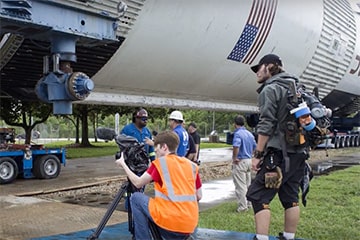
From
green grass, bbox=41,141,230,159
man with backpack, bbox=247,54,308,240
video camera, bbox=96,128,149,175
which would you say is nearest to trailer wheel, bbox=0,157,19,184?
video camera, bbox=96,128,149,175

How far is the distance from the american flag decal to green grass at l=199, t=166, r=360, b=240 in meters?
2.62

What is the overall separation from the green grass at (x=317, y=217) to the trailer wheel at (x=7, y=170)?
4.80 metres

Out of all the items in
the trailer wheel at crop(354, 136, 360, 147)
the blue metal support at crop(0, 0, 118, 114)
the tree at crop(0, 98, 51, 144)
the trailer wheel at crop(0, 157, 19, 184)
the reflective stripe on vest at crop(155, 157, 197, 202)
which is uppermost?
the blue metal support at crop(0, 0, 118, 114)

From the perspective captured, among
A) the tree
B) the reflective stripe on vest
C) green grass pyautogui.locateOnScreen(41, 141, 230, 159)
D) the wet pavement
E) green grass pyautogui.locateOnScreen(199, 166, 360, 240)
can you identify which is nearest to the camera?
the reflective stripe on vest

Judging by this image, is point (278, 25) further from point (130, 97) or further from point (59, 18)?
point (59, 18)

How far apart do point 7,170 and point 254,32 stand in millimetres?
5680

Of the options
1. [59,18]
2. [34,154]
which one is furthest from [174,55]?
[34,154]

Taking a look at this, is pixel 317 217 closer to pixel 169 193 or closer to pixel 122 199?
pixel 122 199

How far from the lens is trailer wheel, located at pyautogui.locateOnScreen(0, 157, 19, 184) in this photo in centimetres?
948

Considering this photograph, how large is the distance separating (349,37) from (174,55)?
718 cm

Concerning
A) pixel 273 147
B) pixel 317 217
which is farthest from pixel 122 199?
pixel 273 147

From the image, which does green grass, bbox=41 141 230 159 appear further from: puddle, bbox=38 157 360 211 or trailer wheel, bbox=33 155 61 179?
puddle, bbox=38 157 360 211

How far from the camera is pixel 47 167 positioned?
1040 centimetres

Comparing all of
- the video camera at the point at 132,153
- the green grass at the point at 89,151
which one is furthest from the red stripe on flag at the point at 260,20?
the green grass at the point at 89,151
